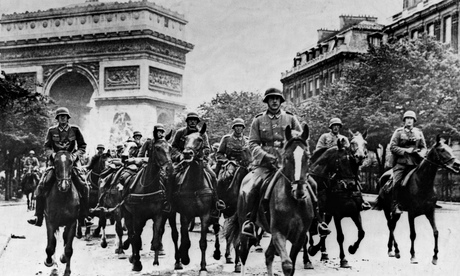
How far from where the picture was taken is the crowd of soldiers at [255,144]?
1084cm

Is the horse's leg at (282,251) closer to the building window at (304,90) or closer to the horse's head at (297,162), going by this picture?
the horse's head at (297,162)

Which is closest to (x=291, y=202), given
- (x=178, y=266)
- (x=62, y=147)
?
(x=178, y=266)

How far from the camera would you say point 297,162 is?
31.2 feet

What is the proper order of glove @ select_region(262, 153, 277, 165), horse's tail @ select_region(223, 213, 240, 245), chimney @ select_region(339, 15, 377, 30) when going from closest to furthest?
glove @ select_region(262, 153, 277, 165) < horse's tail @ select_region(223, 213, 240, 245) < chimney @ select_region(339, 15, 377, 30)

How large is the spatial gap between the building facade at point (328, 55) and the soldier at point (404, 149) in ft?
137

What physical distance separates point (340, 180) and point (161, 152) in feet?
12.1

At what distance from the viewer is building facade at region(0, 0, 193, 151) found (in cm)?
6097

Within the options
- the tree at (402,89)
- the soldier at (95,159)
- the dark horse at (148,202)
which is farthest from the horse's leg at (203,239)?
the tree at (402,89)

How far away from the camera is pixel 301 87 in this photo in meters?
71.9

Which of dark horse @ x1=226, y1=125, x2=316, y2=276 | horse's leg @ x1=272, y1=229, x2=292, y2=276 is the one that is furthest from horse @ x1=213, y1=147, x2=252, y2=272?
horse's leg @ x1=272, y1=229, x2=292, y2=276

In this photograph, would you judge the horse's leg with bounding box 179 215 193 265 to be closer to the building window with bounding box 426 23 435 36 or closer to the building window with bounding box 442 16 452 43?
the building window with bounding box 442 16 452 43

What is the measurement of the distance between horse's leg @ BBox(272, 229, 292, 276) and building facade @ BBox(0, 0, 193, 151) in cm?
4958

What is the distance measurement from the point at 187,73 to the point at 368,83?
29.2 metres

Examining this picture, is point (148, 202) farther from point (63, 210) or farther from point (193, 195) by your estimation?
point (63, 210)
